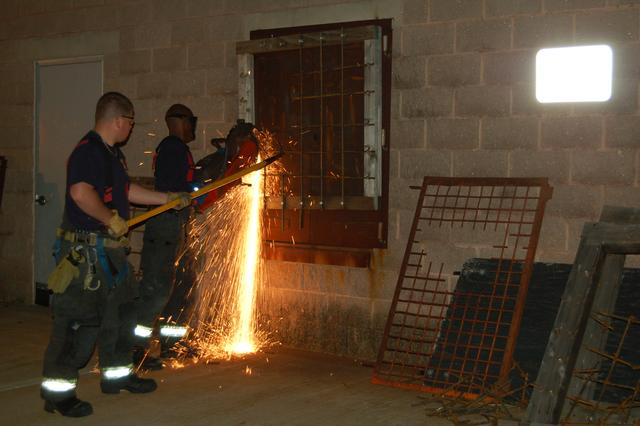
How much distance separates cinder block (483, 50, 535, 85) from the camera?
6.47 metres

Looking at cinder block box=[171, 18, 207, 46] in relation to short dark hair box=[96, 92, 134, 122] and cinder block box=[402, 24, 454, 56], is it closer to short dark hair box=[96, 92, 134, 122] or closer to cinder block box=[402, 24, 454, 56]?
cinder block box=[402, 24, 454, 56]

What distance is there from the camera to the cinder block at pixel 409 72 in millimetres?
6988

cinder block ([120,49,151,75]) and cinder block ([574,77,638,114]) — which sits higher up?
cinder block ([120,49,151,75])

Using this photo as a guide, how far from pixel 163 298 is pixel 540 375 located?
2.89m

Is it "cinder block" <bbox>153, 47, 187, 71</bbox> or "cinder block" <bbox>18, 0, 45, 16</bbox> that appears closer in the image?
"cinder block" <bbox>153, 47, 187, 71</bbox>

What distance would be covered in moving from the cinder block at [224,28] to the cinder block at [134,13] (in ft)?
2.78

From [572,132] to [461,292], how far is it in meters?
1.36

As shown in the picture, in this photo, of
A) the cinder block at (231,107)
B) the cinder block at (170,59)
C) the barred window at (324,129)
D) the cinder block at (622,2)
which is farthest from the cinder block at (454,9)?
the cinder block at (170,59)

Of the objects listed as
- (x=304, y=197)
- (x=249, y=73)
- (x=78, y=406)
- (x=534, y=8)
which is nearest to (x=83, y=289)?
(x=78, y=406)

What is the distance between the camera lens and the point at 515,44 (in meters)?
6.52

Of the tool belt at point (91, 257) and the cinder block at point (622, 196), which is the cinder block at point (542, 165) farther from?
the tool belt at point (91, 257)

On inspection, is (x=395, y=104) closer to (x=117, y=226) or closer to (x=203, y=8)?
(x=203, y=8)

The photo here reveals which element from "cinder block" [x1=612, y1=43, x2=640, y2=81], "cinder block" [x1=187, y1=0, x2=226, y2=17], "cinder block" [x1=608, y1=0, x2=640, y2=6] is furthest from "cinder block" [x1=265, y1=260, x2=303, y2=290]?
"cinder block" [x1=608, y1=0, x2=640, y2=6]

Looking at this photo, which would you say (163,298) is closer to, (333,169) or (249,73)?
(333,169)
